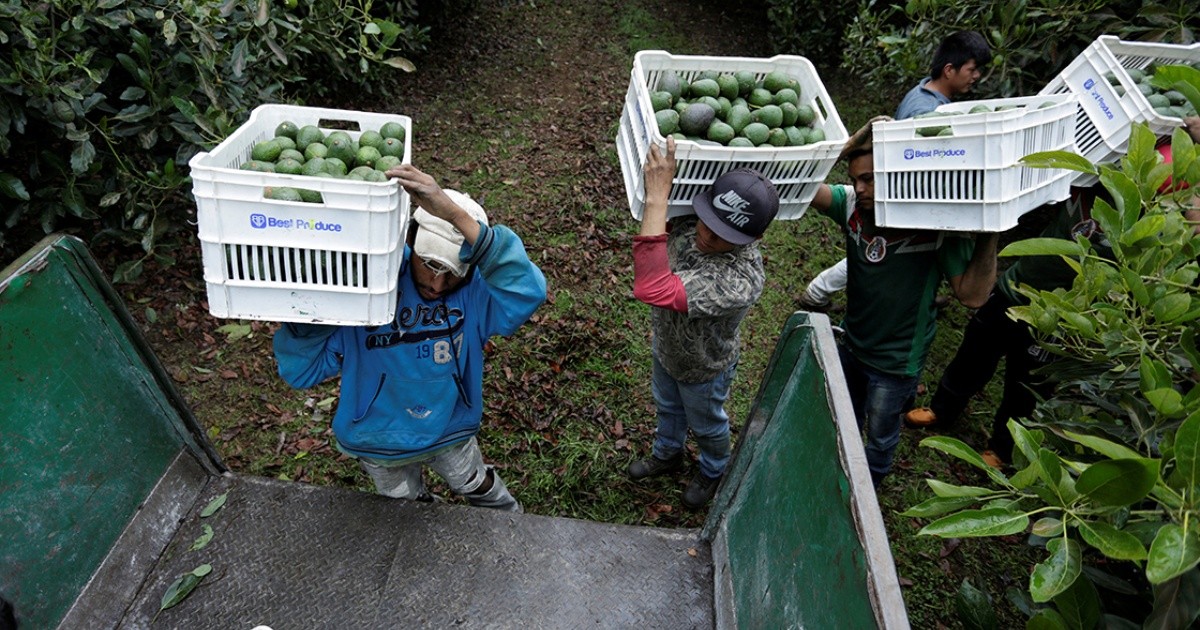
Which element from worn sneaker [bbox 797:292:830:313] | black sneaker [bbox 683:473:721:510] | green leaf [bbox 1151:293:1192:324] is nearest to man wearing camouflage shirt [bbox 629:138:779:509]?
black sneaker [bbox 683:473:721:510]

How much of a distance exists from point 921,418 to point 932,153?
7.59 feet

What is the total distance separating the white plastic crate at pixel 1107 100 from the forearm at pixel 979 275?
1.66ft

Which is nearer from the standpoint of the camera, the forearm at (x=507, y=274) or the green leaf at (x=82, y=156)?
the forearm at (x=507, y=274)

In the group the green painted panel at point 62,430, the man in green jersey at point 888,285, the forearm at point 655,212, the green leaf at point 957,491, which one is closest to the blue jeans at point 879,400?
the man in green jersey at point 888,285

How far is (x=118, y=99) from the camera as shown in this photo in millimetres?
4012

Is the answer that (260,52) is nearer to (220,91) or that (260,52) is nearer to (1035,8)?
(220,91)

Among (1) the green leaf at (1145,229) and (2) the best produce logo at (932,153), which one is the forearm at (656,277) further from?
(1) the green leaf at (1145,229)

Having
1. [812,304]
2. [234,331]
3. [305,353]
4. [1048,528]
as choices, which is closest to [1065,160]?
[1048,528]

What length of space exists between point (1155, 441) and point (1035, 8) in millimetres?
4311

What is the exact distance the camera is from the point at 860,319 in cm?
315

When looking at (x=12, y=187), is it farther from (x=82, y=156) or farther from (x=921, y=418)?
(x=921, y=418)

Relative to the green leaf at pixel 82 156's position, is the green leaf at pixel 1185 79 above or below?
above

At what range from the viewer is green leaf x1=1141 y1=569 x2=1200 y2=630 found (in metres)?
1.17

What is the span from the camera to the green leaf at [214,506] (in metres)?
2.70
